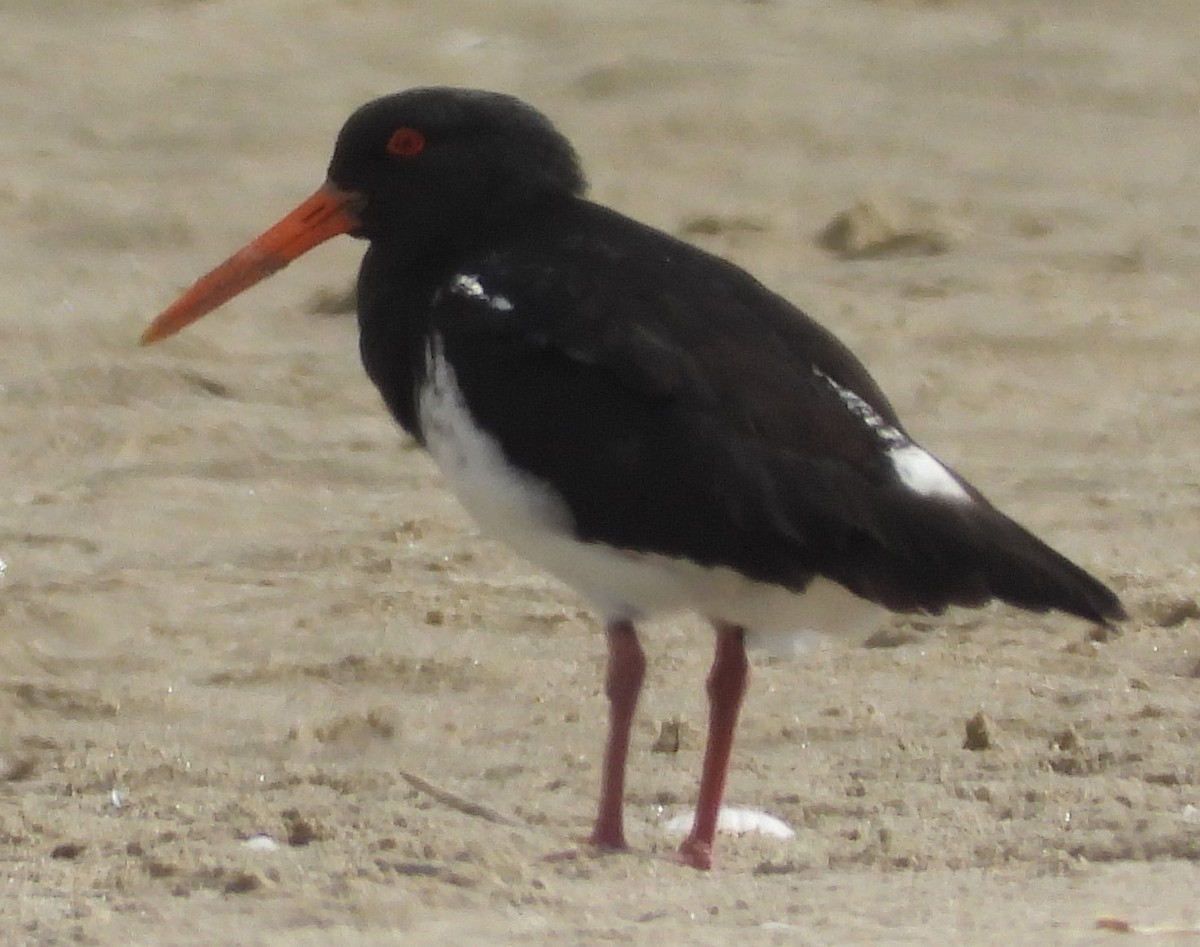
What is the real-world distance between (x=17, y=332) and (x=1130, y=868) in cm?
568

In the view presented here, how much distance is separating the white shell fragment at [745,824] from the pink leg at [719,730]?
0.05m

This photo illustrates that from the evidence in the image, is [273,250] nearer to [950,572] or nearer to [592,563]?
[592,563]

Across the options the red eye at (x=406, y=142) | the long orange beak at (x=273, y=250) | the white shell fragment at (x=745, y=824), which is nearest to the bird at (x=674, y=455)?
the white shell fragment at (x=745, y=824)

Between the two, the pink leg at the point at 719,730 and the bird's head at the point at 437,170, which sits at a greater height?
the bird's head at the point at 437,170

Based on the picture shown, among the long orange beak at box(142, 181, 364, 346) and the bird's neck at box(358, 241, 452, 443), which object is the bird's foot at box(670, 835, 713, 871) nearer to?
the bird's neck at box(358, 241, 452, 443)

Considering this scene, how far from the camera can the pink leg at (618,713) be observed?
17.1 ft

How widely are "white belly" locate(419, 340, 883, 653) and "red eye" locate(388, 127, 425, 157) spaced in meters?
0.68

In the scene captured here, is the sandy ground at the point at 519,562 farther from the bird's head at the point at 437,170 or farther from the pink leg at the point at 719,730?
the bird's head at the point at 437,170

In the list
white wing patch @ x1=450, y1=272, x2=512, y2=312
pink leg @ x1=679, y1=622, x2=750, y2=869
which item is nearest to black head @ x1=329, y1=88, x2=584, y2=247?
white wing patch @ x1=450, y1=272, x2=512, y2=312

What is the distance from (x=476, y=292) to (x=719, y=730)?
102cm

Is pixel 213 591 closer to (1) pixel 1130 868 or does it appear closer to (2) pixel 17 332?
(2) pixel 17 332

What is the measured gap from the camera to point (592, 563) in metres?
5.15

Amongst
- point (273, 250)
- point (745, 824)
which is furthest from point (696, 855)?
point (273, 250)

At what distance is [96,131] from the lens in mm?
11375
